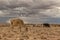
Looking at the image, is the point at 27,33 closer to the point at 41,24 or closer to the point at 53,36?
the point at 53,36

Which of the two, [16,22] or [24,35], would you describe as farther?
[16,22]

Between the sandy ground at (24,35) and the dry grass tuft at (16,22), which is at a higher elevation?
the dry grass tuft at (16,22)

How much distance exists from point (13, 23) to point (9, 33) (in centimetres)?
108

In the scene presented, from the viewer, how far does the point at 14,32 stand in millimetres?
8086

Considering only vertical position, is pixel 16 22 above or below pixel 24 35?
above

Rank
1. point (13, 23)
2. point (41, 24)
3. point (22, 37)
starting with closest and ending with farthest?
point (22, 37) → point (13, 23) → point (41, 24)

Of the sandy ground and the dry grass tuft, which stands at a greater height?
the dry grass tuft

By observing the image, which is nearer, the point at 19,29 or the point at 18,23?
the point at 19,29

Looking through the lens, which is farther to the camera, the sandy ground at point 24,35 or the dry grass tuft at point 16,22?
the dry grass tuft at point 16,22

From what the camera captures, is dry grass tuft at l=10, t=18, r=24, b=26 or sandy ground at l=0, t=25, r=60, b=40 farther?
dry grass tuft at l=10, t=18, r=24, b=26

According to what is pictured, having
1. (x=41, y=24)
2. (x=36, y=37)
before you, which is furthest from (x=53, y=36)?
(x=41, y=24)

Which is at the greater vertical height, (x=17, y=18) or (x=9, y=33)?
(x=17, y=18)

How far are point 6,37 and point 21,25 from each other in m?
1.47

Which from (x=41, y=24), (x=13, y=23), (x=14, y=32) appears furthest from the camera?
(x=41, y=24)
